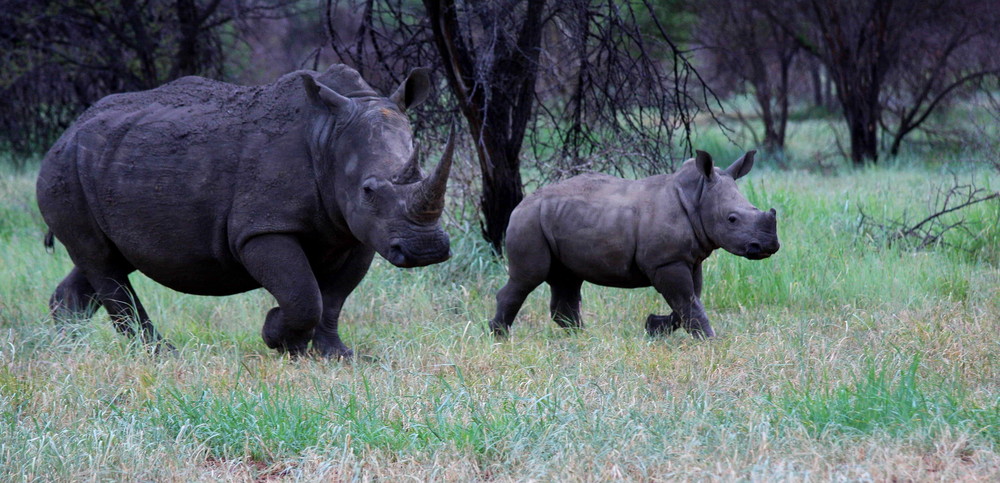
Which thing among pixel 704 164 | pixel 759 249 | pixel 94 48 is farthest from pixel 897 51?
pixel 94 48

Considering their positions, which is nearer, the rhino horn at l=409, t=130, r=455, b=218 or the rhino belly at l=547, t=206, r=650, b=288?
the rhino horn at l=409, t=130, r=455, b=218

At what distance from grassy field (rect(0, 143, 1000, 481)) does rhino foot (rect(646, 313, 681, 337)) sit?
4.5 inches

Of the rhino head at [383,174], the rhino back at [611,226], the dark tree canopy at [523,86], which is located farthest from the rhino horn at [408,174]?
the dark tree canopy at [523,86]

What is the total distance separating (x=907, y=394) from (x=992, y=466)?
21.3 inches

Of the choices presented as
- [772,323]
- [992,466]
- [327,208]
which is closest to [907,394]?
[992,466]

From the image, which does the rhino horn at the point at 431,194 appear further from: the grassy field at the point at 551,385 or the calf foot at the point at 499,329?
the calf foot at the point at 499,329

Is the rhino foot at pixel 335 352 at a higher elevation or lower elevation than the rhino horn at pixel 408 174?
lower

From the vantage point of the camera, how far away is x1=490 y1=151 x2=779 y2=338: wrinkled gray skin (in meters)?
5.31

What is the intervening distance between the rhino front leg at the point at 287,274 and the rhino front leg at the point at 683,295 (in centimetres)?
172

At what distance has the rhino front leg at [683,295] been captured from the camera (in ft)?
17.7

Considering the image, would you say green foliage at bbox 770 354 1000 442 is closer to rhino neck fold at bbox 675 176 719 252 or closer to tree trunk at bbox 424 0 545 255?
rhino neck fold at bbox 675 176 719 252

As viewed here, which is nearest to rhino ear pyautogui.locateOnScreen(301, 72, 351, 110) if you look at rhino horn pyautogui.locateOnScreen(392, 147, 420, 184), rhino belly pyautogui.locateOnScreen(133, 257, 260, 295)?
rhino horn pyautogui.locateOnScreen(392, 147, 420, 184)

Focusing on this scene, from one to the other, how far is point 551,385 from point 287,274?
4.78ft

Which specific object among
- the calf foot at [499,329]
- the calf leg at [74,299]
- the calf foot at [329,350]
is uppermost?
the calf leg at [74,299]
